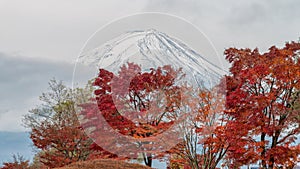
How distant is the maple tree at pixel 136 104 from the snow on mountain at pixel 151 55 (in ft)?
3.50

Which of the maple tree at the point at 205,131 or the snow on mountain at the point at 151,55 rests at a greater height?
the snow on mountain at the point at 151,55

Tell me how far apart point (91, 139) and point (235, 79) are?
6.06 m

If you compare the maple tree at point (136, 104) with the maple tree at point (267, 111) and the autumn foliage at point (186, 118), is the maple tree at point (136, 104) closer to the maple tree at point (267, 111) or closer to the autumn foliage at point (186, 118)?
the autumn foliage at point (186, 118)

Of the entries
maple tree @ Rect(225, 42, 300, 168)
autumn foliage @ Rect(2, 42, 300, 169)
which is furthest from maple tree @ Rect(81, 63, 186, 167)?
maple tree @ Rect(225, 42, 300, 168)

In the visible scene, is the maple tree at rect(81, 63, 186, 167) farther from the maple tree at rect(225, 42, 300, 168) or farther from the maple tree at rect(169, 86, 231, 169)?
the maple tree at rect(225, 42, 300, 168)

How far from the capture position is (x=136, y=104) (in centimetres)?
1562

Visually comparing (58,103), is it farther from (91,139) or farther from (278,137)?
(278,137)

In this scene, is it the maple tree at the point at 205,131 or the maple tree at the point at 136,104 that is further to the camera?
the maple tree at the point at 136,104

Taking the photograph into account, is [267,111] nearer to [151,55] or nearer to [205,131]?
[205,131]

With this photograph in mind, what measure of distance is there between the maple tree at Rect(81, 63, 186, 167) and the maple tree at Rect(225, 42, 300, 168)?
2.32m

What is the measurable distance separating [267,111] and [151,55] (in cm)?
429

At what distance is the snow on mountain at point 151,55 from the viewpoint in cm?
1374

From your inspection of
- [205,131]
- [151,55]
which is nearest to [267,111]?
[205,131]

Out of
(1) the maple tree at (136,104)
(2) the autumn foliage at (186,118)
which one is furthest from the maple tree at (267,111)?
(1) the maple tree at (136,104)
